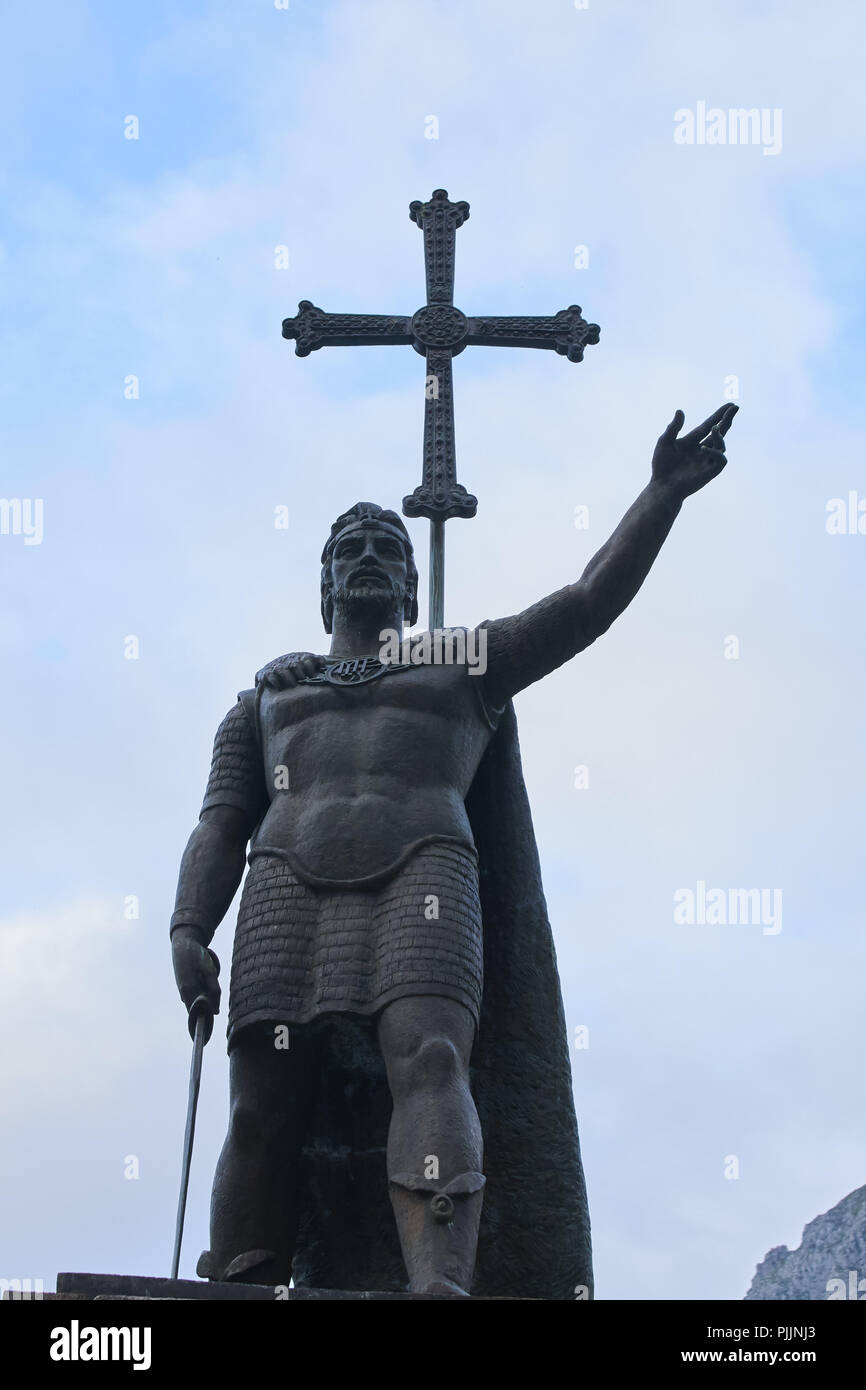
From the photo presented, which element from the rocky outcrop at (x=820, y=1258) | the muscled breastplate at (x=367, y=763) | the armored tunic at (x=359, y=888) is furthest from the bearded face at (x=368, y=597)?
the rocky outcrop at (x=820, y=1258)

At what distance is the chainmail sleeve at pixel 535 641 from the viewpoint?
345 inches

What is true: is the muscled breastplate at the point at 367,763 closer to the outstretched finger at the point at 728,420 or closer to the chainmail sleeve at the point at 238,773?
the chainmail sleeve at the point at 238,773

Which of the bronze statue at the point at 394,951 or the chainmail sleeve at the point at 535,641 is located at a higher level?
the chainmail sleeve at the point at 535,641

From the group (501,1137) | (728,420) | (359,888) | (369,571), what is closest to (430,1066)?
(359,888)

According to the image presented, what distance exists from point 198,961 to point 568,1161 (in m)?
1.81

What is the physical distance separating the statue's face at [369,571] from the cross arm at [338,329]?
2.11m

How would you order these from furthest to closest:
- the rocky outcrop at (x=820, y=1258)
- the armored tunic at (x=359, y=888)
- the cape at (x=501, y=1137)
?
the rocky outcrop at (x=820, y=1258)
the cape at (x=501, y=1137)
the armored tunic at (x=359, y=888)

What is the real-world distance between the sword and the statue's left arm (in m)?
1.85

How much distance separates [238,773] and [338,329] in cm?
327

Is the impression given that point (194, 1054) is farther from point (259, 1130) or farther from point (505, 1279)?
point (505, 1279)

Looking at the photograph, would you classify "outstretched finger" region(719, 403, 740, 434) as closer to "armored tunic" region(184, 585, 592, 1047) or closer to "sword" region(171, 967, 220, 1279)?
"armored tunic" region(184, 585, 592, 1047)

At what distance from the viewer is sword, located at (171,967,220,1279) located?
25.6ft

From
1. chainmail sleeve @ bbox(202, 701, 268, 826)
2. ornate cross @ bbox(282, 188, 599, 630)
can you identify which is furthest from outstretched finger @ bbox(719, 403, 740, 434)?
chainmail sleeve @ bbox(202, 701, 268, 826)

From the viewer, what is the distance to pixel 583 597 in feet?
28.6
